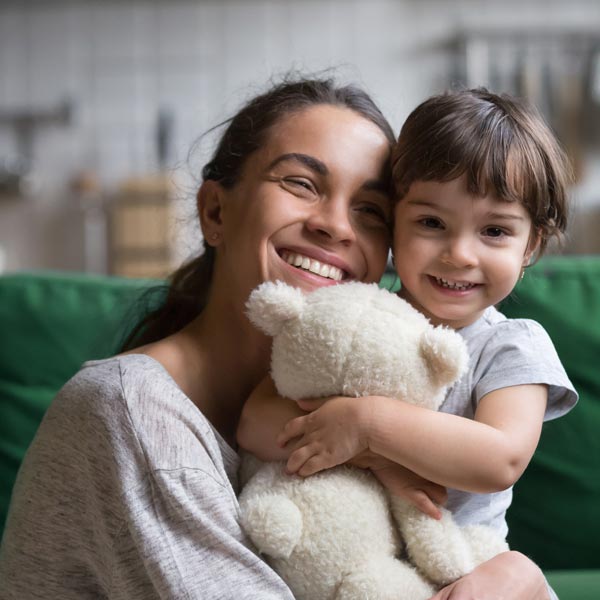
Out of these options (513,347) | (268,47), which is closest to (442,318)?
(513,347)

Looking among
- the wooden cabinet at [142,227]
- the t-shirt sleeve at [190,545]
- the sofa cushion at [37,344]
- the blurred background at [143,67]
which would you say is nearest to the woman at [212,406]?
the t-shirt sleeve at [190,545]

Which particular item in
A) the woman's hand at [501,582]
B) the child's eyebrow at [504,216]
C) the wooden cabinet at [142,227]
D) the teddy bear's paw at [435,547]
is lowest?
the wooden cabinet at [142,227]

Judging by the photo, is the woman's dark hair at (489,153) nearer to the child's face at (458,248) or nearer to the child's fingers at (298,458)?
the child's face at (458,248)

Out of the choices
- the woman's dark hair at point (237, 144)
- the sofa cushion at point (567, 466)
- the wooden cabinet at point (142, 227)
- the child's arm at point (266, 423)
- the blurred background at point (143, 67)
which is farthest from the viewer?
the blurred background at point (143, 67)

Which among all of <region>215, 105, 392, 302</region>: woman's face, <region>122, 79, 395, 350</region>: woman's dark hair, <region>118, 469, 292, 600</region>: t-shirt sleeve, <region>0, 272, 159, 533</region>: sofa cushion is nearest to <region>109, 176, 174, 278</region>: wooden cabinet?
<region>0, 272, 159, 533</region>: sofa cushion

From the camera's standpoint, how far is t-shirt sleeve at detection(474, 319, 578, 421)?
80 cm

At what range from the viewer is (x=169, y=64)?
417cm

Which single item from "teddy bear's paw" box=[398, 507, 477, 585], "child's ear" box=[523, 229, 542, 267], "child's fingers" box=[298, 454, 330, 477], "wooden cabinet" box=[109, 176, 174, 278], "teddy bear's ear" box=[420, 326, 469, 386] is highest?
"child's ear" box=[523, 229, 542, 267]

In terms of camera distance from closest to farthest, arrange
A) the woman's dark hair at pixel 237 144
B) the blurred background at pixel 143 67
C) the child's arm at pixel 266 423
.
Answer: the child's arm at pixel 266 423 < the woman's dark hair at pixel 237 144 < the blurred background at pixel 143 67

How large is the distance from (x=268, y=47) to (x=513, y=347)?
361 cm

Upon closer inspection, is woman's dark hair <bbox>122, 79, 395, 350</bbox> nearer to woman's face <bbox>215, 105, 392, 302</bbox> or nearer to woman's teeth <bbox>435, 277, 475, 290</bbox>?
woman's face <bbox>215, 105, 392, 302</bbox>

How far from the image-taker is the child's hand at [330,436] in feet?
2.38

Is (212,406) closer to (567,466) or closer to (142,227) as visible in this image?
(567,466)

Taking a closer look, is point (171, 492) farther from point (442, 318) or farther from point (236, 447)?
point (442, 318)
